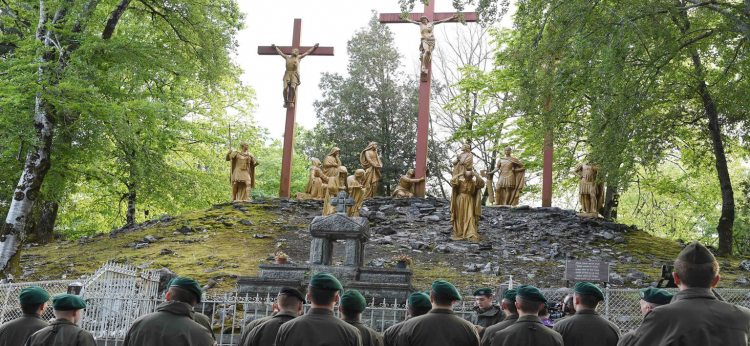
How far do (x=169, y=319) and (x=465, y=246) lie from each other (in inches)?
497

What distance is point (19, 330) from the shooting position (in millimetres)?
4523

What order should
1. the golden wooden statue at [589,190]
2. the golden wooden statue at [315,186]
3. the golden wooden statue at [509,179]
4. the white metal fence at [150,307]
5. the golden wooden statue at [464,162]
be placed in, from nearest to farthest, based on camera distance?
the white metal fence at [150,307], the golden wooden statue at [464,162], the golden wooden statue at [589,190], the golden wooden statue at [509,179], the golden wooden statue at [315,186]

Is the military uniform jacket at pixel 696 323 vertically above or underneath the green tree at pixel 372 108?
underneath

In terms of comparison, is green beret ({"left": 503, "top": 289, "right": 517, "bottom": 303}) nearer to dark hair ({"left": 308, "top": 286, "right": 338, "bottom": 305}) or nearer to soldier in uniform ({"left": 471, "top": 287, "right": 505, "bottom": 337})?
soldier in uniform ({"left": 471, "top": 287, "right": 505, "bottom": 337})

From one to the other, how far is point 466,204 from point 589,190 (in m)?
4.25

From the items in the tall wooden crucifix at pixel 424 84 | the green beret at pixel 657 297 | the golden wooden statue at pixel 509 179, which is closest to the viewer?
the green beret at pixel 657 297

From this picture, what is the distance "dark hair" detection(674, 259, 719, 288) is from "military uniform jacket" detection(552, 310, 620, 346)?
3.69ft

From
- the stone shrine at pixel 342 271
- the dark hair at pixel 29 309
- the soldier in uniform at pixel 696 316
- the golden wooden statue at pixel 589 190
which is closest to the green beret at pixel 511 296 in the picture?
the soldier in uniform at pixel 696 316

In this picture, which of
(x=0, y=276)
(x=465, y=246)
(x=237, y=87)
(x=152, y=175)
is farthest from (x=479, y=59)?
(x=0, y=276)

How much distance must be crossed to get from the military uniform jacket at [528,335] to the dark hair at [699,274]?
110 cm

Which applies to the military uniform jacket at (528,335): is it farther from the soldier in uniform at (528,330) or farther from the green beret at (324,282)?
the green beret at (324,282)

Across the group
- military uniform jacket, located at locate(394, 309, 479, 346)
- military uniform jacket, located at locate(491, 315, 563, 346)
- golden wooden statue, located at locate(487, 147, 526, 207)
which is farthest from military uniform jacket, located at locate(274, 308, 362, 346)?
golden wooden statue, located at locate(487, 147, 526, 207)

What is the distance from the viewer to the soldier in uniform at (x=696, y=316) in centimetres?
307

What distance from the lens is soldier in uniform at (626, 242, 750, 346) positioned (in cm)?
307
